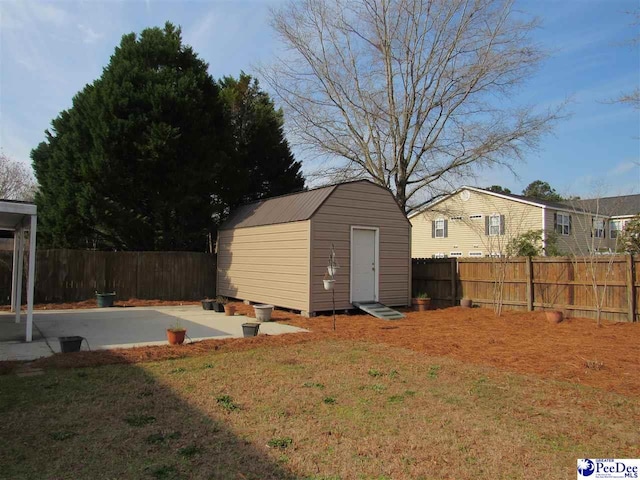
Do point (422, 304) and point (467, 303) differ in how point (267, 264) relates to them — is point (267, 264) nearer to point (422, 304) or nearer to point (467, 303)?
point (422, 304)

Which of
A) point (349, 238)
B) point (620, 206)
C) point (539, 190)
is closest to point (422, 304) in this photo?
point (349, 238)

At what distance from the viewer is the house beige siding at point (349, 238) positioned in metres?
12.1

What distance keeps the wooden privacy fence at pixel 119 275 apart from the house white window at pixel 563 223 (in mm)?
18236

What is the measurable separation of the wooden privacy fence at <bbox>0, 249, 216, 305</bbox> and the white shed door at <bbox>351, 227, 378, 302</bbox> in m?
6.89

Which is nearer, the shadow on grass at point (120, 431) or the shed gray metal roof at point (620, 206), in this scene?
the shadow on grass at point (120, 431)

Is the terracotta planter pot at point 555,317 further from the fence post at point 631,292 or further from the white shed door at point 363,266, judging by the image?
the white shed door at point 363,266

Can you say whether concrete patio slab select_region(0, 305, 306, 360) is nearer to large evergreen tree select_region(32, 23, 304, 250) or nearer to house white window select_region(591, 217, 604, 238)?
large evergreen tree select_region(32, 23, 304, 250)

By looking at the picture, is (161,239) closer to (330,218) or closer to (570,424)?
(330,218)

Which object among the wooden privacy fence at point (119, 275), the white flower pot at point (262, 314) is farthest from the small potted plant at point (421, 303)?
the wooden privacy fence at point (119, 275)

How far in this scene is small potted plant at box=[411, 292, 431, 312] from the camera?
1363cm

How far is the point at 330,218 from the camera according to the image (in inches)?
487

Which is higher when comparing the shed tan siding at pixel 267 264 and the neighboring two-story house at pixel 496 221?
the neighboring two-story house at pixel 496 221

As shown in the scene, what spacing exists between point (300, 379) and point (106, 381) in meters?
2.36

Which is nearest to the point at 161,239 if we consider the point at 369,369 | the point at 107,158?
the point at 107,158
